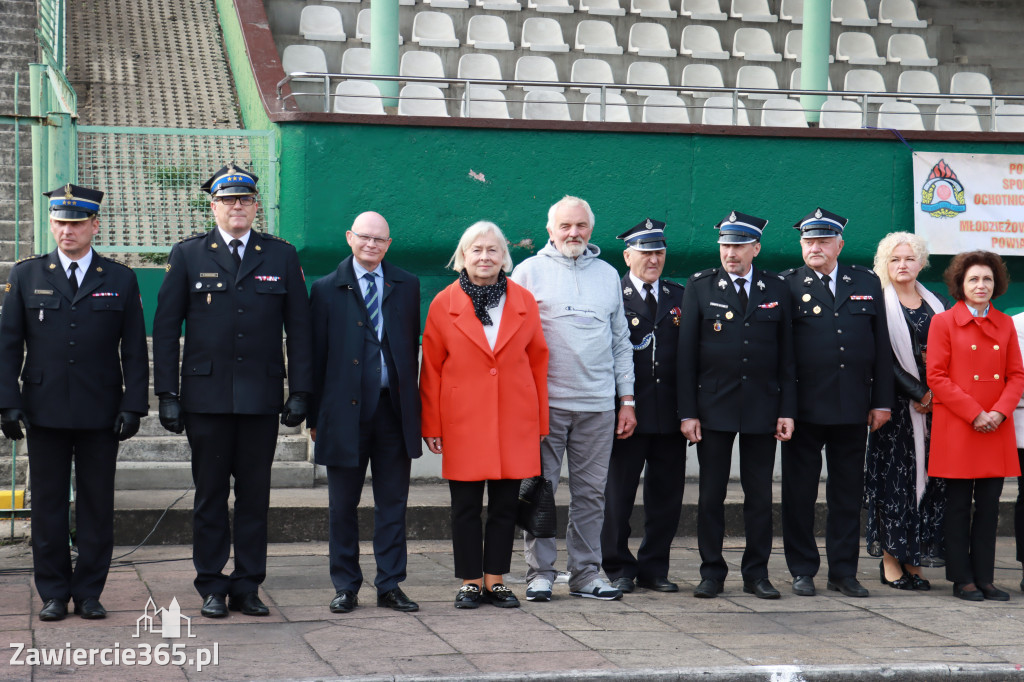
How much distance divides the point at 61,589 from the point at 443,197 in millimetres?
4524

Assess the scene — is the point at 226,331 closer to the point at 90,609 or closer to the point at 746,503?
the point at 90,609

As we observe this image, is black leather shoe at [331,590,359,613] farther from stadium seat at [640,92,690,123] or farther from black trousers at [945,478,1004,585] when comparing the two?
stadium seat at [640,92,690,123]

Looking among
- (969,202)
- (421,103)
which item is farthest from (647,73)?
(969,202)

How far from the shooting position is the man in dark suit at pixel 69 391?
5500 mm

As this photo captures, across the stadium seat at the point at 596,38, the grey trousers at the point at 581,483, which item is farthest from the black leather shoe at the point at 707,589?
the stadium seat at the point at 596,38

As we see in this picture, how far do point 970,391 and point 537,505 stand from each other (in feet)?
7.97

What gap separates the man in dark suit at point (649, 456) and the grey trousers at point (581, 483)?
0.23 meters

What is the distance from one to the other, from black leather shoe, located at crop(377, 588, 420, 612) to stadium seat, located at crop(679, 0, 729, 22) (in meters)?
10.5

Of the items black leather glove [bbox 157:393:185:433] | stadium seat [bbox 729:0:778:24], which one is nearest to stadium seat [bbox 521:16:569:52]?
stadium seat [bbox 729:0:778:24]

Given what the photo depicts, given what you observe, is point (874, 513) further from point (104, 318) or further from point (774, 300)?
point (104, 318)

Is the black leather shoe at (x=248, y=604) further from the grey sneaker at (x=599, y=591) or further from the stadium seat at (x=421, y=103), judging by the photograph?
the stadium seat at (x=421, y=103)

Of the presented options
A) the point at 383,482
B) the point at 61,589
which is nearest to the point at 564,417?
the point at 383,482

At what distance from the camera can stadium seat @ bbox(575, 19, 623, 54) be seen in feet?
44.7

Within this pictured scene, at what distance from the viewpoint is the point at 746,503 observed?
632 centimetres
